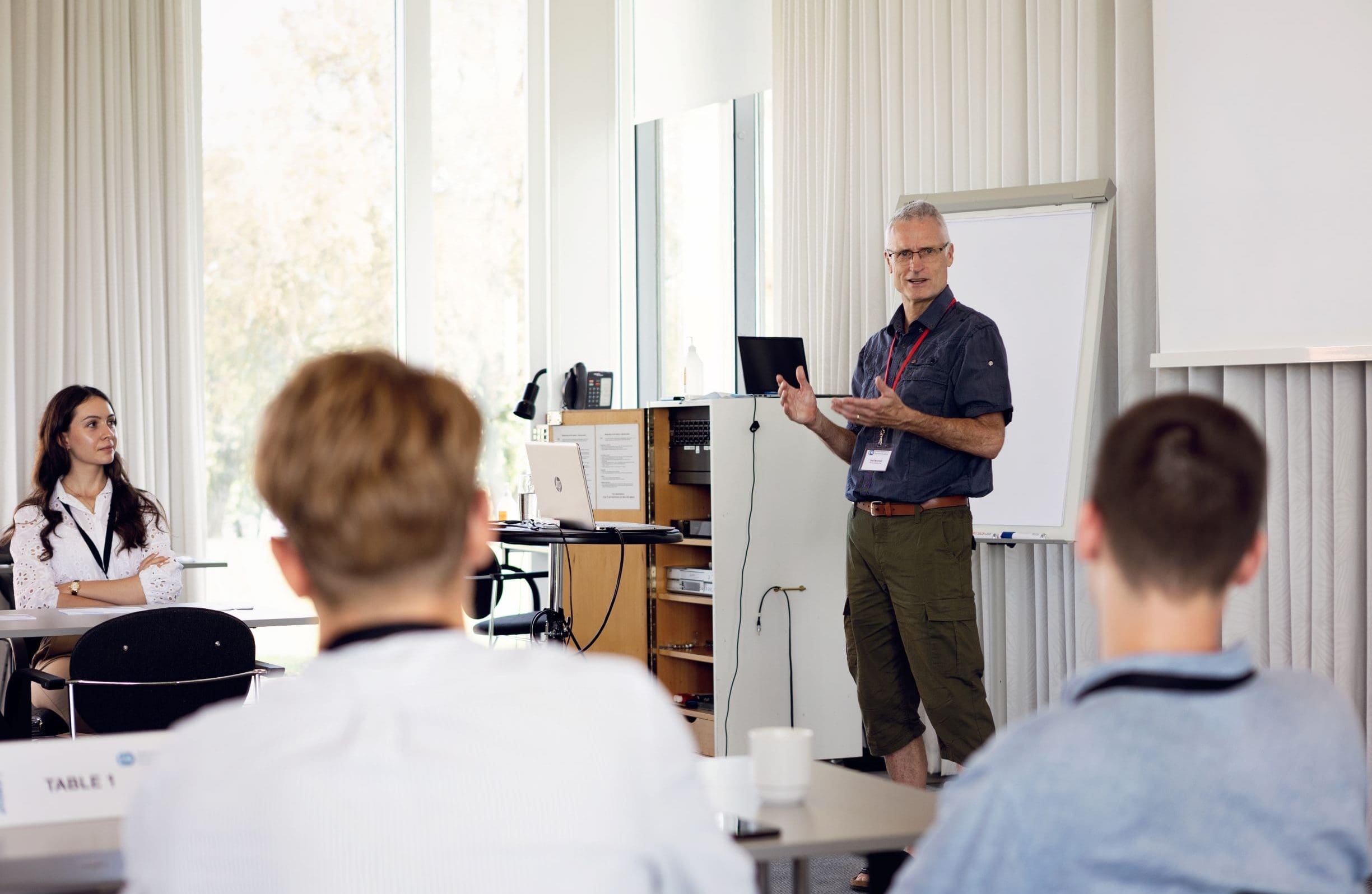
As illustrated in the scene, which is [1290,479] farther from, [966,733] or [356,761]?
[356,761]

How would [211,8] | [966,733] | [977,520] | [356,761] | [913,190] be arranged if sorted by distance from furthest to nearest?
[211,8] → [913,190] → [977,520] → [966,733] → [356,761]

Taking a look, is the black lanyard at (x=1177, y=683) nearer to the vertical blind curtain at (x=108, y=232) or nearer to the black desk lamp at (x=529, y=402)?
the black desk lamp at (x=529, y=402)

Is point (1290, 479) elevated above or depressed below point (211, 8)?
below

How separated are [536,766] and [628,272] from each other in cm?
596

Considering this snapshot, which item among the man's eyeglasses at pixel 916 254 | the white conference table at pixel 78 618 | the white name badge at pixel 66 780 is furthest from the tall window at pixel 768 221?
the white name badge at pixel 66 780

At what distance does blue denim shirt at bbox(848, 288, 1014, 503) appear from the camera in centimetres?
356

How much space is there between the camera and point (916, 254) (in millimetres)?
3715

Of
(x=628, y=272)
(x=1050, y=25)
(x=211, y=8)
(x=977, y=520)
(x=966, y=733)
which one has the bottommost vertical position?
(x=966, y=733)

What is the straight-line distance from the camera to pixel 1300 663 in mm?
3674

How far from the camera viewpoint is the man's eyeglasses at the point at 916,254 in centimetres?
371

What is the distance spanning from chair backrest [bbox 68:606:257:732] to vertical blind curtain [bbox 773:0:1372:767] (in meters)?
2.63

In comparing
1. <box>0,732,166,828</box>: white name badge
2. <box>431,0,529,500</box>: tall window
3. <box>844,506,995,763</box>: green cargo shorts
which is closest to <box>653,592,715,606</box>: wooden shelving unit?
<box>844,506,995,763</box>: green cargo shorts

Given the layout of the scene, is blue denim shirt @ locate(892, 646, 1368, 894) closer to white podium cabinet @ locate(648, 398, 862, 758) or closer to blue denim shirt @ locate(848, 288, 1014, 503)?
blue denim shirt @ locate(848, 288, 1014, 503)

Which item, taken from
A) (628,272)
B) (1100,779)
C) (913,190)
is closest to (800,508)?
(913,190)
